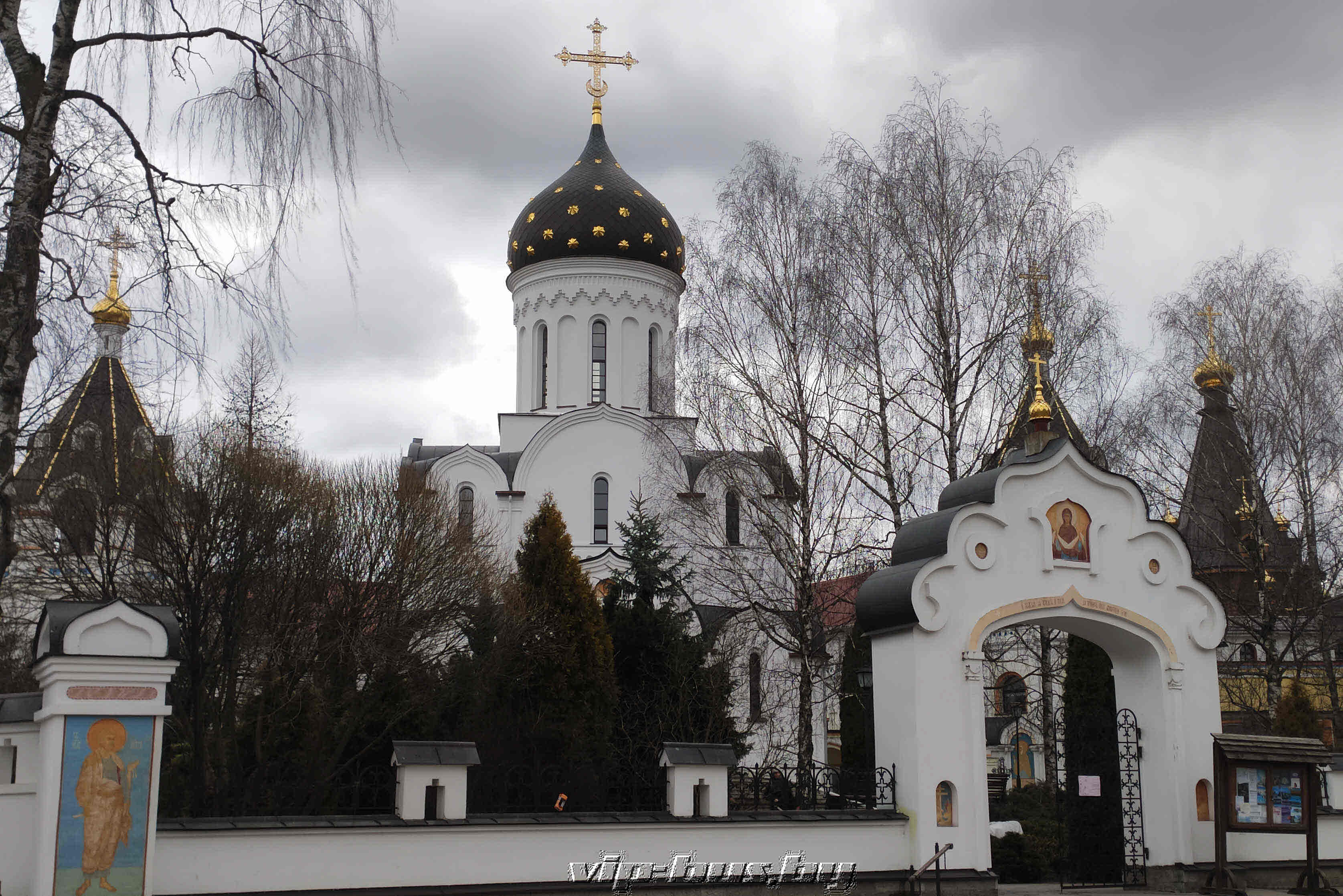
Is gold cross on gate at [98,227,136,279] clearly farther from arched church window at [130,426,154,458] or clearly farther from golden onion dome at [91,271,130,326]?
arched church window at [130,426,154,458]

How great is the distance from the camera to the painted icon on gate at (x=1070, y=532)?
38.9 ft

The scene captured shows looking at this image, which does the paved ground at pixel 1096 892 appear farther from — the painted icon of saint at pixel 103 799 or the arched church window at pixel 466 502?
the arched church window at pixel 466 502

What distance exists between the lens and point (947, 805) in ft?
36.8

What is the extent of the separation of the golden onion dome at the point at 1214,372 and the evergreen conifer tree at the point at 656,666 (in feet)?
31.4

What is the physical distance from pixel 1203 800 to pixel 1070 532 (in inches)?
113

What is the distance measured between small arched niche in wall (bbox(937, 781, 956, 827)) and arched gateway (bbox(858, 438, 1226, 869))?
1 cm

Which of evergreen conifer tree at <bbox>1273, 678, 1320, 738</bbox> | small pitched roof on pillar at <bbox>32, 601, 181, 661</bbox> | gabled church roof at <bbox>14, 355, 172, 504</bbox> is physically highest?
gabled church roof at <bbox>14, 355, 172, 504</bbox>

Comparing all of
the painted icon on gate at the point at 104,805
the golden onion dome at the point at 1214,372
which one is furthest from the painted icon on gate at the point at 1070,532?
the golden onion dome at the point at 1214,372

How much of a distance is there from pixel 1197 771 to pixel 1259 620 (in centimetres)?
909

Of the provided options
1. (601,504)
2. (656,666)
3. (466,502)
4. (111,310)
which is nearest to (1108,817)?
(656,666)

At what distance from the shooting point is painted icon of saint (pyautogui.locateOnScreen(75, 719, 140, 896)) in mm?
7750

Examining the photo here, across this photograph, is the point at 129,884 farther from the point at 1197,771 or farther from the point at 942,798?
the point at 1197,771

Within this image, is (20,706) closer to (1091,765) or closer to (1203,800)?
(1091,765)

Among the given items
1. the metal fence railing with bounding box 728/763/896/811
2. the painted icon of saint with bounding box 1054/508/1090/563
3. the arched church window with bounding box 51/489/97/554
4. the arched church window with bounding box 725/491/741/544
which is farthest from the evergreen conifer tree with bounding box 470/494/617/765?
the painted icon of saint with bounding box 1054/508/1090/563
